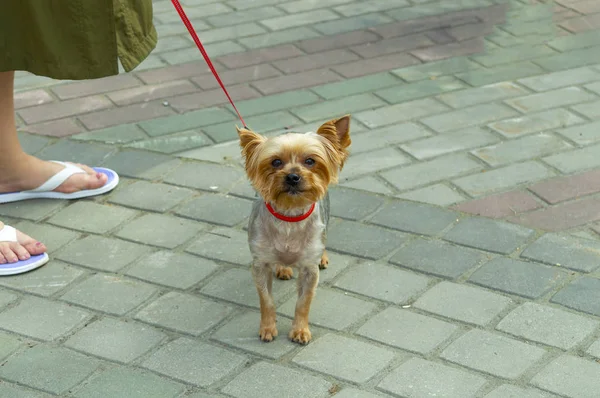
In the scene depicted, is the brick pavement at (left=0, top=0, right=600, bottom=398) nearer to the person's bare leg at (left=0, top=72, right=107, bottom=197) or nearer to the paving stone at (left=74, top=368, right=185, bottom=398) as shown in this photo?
the paving stone at (left=74, top=368, right=185, bottom=398)

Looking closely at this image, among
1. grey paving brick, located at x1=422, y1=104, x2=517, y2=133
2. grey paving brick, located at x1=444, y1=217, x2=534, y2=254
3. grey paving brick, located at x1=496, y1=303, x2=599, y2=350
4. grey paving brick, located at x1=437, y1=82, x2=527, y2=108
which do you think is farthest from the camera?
grey paving brick, located at x1=437, y1=82, x2=527, y2=108

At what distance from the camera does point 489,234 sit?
4836 mm

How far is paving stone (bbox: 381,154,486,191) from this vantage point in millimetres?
5391

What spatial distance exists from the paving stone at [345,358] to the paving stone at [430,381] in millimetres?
89

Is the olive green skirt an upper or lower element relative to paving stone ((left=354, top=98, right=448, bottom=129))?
upper

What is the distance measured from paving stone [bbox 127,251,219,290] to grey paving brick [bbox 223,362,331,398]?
0.80 m

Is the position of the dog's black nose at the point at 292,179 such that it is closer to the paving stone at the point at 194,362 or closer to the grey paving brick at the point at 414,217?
the paving stone at the point at 194,362

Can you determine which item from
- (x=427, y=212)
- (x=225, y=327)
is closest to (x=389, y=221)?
(x=427, y=212)

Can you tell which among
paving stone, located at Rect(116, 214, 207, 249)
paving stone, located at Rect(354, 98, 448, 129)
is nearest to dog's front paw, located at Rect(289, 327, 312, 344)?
paving stone, located at Rect(116, 214, 207, 249)

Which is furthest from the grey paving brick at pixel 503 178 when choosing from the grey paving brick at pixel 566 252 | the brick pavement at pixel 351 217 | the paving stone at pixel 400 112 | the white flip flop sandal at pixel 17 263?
the white flip flop sandal at pixel 17 263

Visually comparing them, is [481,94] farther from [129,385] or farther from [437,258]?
[129,385]

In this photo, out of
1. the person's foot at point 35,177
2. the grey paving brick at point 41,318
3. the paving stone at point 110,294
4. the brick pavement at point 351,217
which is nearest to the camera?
the brick pavement at point 351,217

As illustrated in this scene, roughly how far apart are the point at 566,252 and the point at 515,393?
1175mm

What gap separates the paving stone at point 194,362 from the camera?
3842 millimetres
